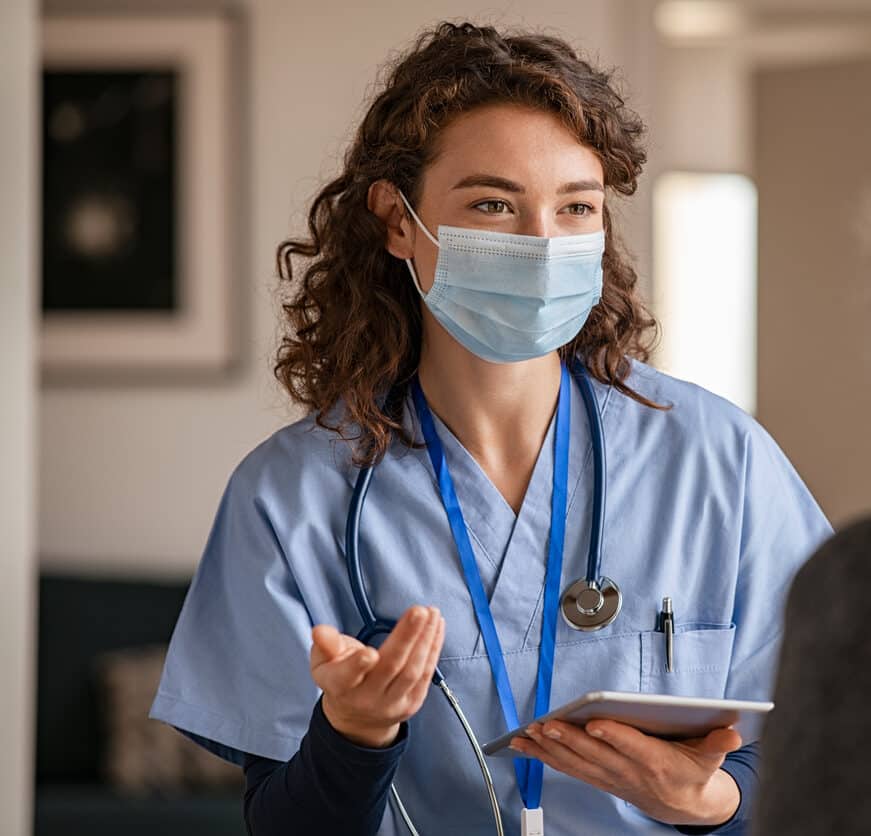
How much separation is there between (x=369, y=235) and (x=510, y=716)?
592 millimetres

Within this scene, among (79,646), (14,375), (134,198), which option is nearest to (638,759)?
(14,375)

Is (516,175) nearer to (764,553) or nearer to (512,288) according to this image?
(512,288)

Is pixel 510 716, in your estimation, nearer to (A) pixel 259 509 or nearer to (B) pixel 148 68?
(A) pixel 259 509

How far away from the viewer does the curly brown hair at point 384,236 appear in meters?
1.44

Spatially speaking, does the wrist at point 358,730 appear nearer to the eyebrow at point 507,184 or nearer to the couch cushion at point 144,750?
the eyebrow at point 507,184

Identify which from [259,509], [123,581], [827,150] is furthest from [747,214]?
[259,509]

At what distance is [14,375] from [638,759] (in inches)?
54.5

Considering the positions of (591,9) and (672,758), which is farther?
(591,9)

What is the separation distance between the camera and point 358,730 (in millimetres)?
1182

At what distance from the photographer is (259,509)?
1.45 metres

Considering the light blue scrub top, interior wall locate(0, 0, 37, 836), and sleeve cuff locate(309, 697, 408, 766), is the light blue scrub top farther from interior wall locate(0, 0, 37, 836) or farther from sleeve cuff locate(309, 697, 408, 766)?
interior wall locate(0, 0, 37, 836)

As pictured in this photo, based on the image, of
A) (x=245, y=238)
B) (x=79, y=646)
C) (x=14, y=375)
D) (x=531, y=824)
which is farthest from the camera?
(x=245, y=238)

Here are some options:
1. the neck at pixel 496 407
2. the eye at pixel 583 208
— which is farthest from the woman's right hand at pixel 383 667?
the eye at pixel 583 208

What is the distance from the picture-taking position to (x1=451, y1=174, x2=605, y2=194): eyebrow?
1394mm
